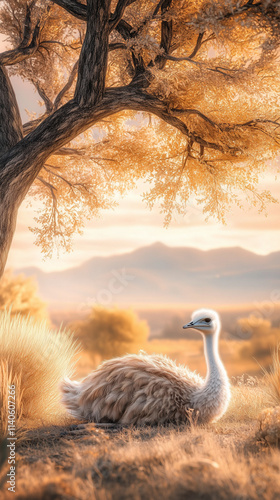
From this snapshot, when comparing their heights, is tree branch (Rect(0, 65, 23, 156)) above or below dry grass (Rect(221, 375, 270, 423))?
above

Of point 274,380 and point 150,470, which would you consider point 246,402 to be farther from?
point 150,470

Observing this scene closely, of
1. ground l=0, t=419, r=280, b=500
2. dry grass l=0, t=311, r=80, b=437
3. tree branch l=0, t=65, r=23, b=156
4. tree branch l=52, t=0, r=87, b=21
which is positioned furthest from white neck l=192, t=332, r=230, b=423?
tree branch l=52, t=0, r=87, b=21

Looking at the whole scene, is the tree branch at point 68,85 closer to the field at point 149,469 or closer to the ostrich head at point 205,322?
the ostrich head at point 205,322

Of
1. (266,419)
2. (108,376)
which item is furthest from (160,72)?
(266,419)

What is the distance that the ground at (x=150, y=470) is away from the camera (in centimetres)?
316

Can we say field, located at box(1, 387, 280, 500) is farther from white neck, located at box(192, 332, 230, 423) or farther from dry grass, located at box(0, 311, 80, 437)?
dry grass, located at box(0, 311, 80, 437)

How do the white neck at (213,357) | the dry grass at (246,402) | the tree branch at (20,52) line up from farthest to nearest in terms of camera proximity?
the tree branch at (20,52) < the dry grass at (246,402) < the white neck at (213,357)

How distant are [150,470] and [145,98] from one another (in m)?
6.99

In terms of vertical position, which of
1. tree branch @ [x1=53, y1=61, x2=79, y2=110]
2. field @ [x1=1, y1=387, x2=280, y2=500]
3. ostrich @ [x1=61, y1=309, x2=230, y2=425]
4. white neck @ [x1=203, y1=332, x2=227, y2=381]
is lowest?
field @ [x1=1, y1=387, x2=280, y2=500]

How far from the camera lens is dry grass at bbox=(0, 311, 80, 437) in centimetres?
661

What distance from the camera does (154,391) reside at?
5.93 m

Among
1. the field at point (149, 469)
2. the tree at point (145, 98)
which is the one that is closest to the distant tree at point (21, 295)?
the tree at point (145, 98)

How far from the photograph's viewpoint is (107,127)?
12656 millimetres

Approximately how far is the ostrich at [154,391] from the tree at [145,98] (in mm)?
3697
